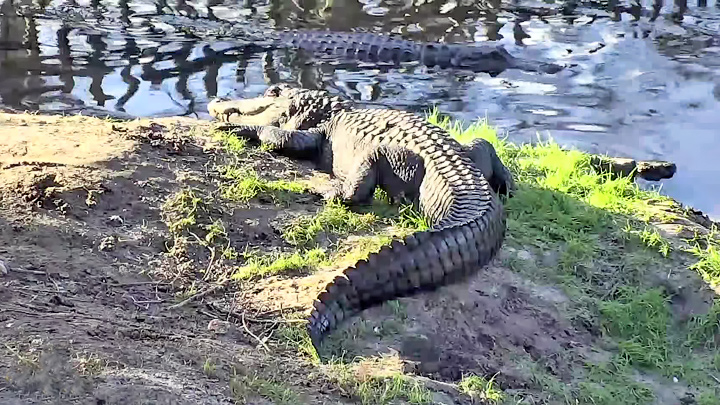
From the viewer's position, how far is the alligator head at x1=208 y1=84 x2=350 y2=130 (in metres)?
6.21

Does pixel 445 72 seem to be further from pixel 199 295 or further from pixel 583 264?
pixel 199 295

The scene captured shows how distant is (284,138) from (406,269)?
6.87ft

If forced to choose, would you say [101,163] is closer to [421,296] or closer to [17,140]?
[17,140]

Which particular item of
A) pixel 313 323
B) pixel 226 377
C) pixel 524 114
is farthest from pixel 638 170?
pixel 226 377

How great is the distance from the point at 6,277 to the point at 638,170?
15.2 ft

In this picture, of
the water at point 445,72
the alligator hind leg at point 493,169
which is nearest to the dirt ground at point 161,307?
the alligator hind leg at point 493,169

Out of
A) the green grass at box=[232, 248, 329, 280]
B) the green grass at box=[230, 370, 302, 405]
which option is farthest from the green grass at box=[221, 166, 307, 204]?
the green grass at box=[230, 370, 302, 405]

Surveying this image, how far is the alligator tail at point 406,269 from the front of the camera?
364 cm

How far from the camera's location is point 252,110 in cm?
666

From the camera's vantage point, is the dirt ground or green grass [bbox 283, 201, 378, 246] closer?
the dirt ground

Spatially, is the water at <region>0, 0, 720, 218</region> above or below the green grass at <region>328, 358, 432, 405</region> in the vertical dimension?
below

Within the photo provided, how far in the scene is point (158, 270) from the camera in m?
3.80

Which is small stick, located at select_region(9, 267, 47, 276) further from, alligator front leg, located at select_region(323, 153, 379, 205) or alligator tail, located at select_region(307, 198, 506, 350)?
alligator front leg, located at select_region(323, 153, 379, 205)

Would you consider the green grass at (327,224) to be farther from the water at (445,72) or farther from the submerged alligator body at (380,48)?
the submerged alligator body at (380,48)
